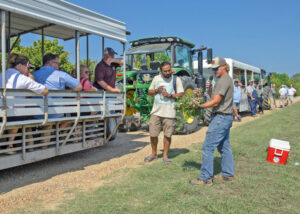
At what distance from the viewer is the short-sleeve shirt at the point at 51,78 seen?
4.86 meters

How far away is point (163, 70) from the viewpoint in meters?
5.28

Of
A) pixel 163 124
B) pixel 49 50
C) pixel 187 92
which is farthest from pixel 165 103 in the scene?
pixel 49 50

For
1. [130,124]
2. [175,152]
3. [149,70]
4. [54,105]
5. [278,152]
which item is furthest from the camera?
[130,124]

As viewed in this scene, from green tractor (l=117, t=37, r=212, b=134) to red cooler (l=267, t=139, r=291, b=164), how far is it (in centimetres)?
365

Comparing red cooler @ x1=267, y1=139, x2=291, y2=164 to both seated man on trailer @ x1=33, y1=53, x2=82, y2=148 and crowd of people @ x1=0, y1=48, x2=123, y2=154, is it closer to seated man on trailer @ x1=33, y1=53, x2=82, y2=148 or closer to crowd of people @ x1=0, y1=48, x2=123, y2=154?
crowd of people @ x1=0, y1=48, x2=123, y2=154

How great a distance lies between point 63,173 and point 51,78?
1.63 m

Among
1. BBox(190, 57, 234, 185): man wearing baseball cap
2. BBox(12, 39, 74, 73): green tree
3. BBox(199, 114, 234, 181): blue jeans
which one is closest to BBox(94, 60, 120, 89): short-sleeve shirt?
BBox(190, 57, 234, 185): man wearing baseball cap

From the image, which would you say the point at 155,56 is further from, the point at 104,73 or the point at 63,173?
the point at 63,173

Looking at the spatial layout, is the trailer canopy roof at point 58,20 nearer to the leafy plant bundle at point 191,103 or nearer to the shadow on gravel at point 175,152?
the leafy plant bundle at point 191,103

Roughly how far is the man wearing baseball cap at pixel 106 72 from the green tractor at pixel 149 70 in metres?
2.38

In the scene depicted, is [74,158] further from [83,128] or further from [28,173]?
[28,173]

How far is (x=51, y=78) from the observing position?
4.87 metres

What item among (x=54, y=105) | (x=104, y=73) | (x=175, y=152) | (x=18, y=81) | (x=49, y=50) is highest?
(x=49, y=50)

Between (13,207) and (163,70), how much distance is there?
3.25 metres
